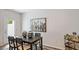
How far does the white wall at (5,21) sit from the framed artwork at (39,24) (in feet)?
0.66

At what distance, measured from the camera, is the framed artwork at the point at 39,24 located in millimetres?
1173

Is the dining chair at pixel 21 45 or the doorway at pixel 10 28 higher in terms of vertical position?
the doorway at pixel 10 28

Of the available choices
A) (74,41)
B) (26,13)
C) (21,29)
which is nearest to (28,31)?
(21,29)

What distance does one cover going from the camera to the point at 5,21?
1119 mm

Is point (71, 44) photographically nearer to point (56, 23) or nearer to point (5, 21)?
point (56, 23)

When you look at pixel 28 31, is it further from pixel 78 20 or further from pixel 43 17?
pixel 78 20

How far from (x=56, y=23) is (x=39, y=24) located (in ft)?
0.79

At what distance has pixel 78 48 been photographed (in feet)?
3.61

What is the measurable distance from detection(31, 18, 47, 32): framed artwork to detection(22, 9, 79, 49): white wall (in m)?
0.05

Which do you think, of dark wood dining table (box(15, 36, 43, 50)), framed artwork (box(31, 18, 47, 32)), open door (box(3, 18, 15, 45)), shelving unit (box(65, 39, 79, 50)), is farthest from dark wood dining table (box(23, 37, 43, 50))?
shelving unit (box(65, 39, 79, 50))

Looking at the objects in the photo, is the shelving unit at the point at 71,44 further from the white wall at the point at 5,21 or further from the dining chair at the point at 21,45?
the white wall at the point at 5,21

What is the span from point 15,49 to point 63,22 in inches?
29.9

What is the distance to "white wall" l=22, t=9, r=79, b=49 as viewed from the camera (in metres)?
1.08

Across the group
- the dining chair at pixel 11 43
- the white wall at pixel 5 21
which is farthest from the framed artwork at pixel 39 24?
the dining chair at pixel 11 43
